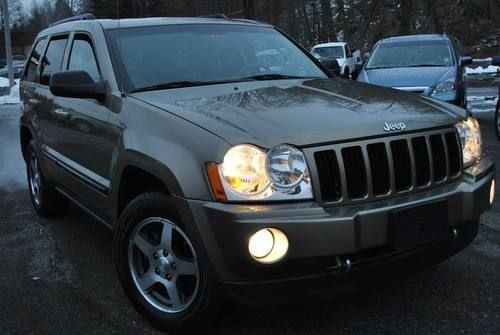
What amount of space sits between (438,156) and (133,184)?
5.60 feet

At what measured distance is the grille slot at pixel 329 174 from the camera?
2717 mm

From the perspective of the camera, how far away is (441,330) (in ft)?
10.2

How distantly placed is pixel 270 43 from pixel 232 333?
7.95 ft

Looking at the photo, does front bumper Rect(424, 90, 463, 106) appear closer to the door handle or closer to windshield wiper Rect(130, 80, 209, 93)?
windshield wiper Rect(130, 80, 209, 93)

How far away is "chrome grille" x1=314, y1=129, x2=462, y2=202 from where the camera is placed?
8.98 feet

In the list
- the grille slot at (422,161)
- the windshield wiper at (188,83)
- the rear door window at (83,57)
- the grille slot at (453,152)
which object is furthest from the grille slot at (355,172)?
the rear door window at (83,57)

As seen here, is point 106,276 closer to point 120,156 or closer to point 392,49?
point 120,156

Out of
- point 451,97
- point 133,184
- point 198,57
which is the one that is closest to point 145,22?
point 198,57

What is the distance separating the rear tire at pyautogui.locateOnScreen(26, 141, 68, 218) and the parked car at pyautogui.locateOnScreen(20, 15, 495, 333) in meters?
1.34

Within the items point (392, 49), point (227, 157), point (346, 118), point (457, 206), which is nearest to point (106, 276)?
point (227, 157)

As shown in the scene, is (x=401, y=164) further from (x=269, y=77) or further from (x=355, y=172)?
(x=269, y=77)

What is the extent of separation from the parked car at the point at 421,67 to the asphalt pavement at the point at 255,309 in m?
4.16

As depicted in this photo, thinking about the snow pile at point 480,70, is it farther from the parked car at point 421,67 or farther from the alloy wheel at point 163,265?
the alloy wheel at point 163,265

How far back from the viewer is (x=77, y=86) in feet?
11.8
